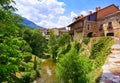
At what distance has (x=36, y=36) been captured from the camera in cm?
4816

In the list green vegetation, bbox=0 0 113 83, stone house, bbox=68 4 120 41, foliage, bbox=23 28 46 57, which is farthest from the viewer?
foliage, bbox=23 28 46 57

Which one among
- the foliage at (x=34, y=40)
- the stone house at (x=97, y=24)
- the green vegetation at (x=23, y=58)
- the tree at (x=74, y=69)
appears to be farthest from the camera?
the foliage at (x=34, y=40)

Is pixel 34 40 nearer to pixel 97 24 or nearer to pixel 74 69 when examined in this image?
pixel 97 24

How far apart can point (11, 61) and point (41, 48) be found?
42327 millimetres

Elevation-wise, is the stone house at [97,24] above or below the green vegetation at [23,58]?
above

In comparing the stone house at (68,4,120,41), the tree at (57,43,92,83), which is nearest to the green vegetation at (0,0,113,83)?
the tree at (57,43,92,83)

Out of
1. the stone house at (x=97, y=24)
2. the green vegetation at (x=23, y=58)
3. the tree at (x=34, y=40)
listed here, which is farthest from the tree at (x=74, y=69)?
the tree at (x=34, y=40)

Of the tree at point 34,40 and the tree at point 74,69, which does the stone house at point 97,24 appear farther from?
the tree at point 74,69

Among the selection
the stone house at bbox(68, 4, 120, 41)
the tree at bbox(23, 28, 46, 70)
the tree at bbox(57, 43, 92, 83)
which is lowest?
the tree at bbox(57, 43, 92, 83)

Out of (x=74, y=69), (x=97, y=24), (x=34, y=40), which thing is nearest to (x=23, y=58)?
(x=74, y=69)

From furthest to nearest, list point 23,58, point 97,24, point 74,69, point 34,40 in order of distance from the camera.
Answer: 1. point 34,40
2. point 97,24
3. point 74,69
4. point 23,58

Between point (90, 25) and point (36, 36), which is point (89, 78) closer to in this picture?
point (90, 25)

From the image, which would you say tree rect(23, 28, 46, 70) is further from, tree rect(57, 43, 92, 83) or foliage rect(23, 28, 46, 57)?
tree rect(57, 43, 92, 83)

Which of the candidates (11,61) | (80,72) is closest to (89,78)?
(80,72)
